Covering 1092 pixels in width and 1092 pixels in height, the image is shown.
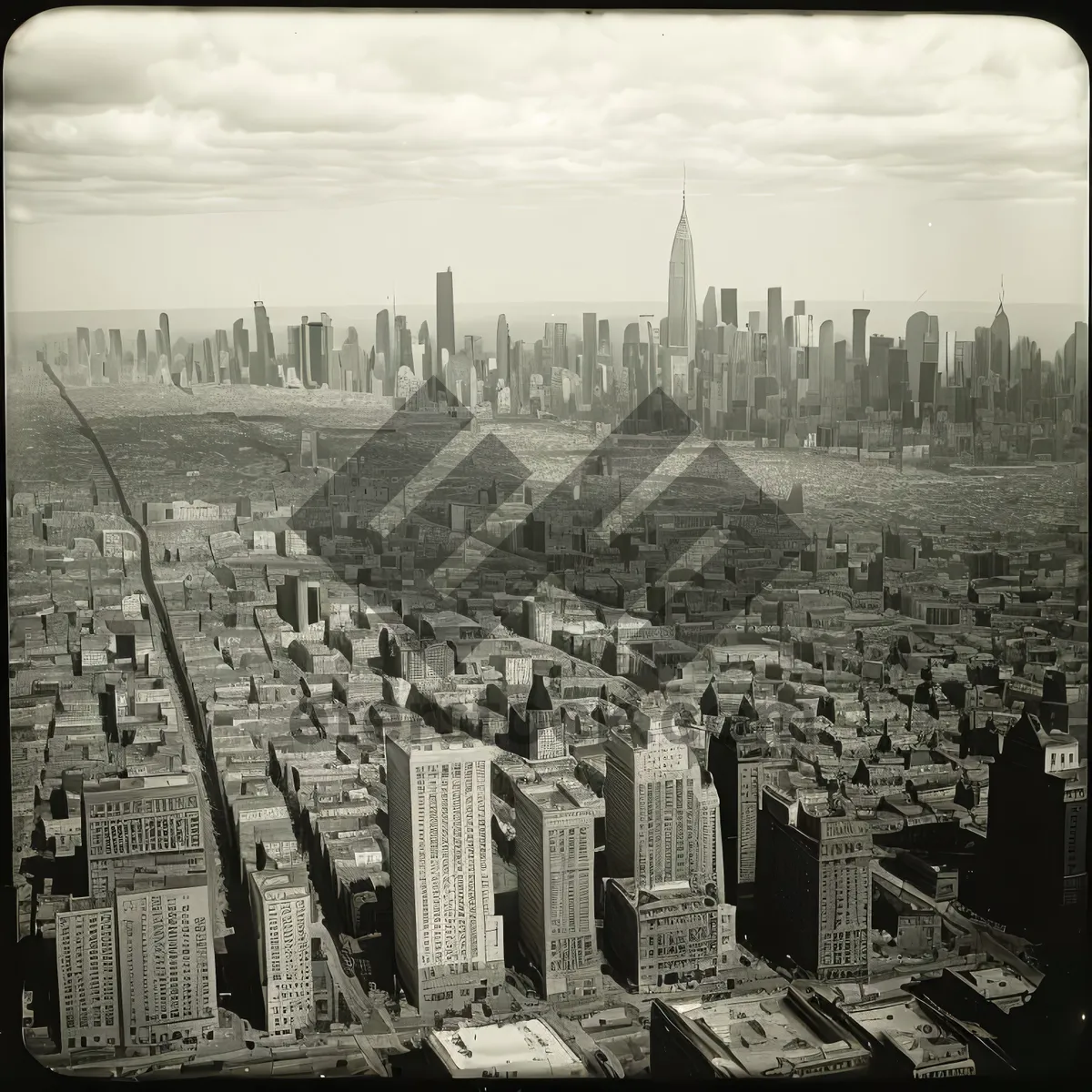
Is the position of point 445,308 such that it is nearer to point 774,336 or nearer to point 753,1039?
point 774,336

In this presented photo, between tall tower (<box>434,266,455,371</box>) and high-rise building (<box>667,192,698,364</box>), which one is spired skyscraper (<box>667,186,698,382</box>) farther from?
tall tower (<box>434,266,455,371</box>)

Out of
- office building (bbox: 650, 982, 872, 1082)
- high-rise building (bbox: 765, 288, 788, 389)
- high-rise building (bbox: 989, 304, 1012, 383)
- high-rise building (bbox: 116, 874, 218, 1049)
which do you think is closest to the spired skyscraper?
high-rise building (bbox: 765, 288, 788, 389)

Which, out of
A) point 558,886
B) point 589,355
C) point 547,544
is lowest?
point 558,886

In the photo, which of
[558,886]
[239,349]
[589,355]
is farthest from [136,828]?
[589,355]

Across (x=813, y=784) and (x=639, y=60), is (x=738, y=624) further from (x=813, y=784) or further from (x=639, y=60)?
(x=639, y=60)

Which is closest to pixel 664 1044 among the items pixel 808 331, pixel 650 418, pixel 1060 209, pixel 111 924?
pixel 111 924

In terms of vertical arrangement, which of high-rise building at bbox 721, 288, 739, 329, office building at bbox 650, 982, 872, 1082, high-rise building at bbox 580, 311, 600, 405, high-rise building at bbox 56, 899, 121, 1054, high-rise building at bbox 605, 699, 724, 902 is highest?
high-rise building at bbox 721, 288, 739, 329

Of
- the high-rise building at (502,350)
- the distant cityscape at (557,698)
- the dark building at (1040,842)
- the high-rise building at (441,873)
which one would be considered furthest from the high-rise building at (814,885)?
the high-rise building at (502,350)
